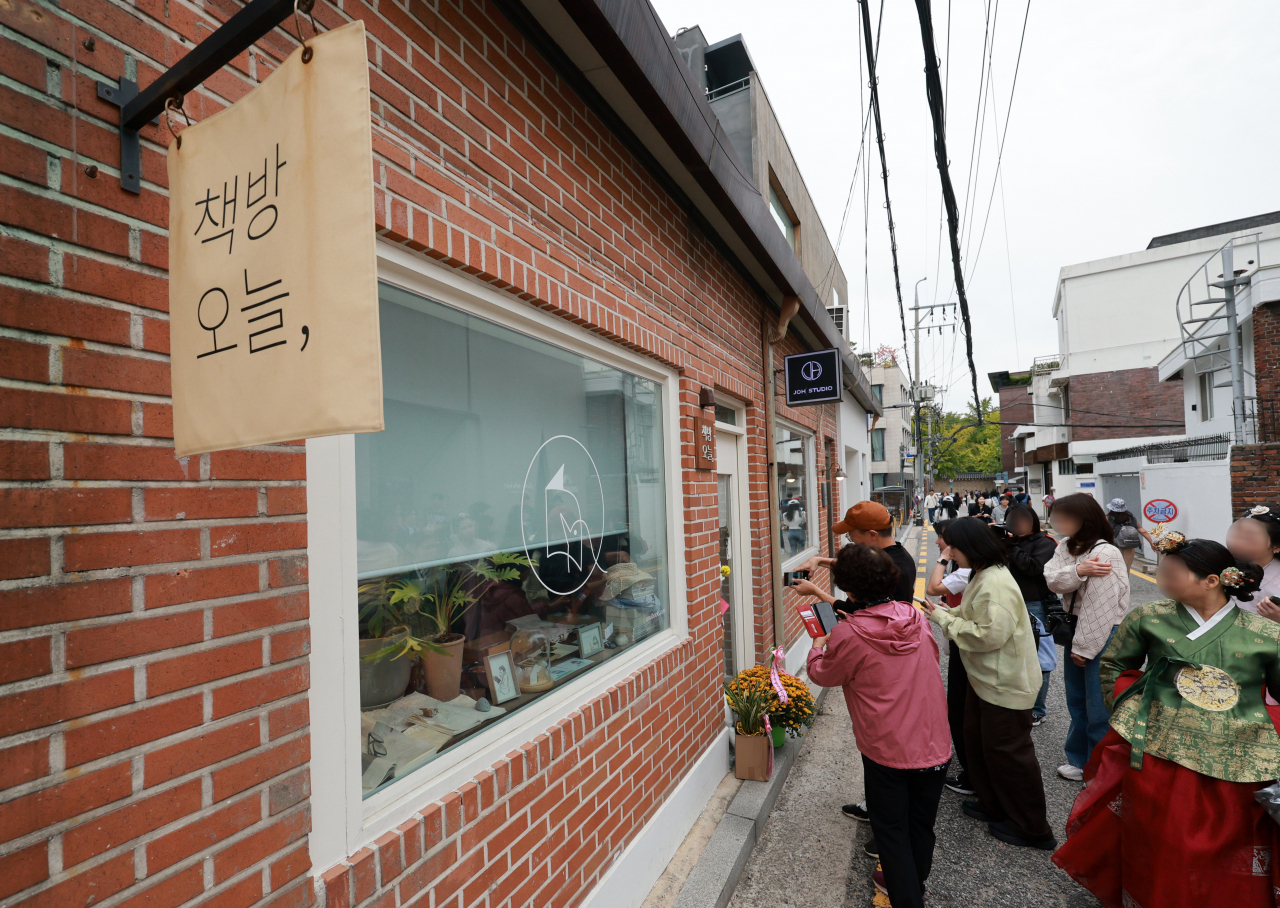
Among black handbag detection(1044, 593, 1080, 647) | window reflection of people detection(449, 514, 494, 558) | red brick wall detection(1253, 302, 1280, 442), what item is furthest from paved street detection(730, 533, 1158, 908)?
red brick wall detection(1253, 302, 1280, 442)

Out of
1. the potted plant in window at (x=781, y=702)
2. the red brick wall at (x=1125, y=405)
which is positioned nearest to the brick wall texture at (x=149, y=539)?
the potted plant in window at (x=781, y=702)

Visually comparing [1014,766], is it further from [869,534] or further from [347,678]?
[347,678]

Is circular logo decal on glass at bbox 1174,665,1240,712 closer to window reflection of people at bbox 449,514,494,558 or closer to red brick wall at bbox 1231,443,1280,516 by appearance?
window reflection of people at bbox 449,514,494,558

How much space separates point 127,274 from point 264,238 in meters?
0.36

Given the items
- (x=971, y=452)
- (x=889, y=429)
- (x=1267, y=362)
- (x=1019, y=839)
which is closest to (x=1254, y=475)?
(x=1267, y=362)

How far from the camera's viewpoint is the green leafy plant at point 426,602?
1903mm

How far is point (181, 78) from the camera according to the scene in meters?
1.14

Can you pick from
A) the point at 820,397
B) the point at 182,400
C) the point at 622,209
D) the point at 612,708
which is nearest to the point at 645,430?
the point at 622,209

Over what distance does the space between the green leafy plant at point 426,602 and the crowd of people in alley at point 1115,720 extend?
168 cm

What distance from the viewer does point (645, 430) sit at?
358cm

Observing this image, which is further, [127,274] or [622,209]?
[622,209]

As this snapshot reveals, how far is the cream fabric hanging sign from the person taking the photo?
1.03 meters

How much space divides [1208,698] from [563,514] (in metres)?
2.79

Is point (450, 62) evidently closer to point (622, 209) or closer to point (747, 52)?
point (622, 209)
